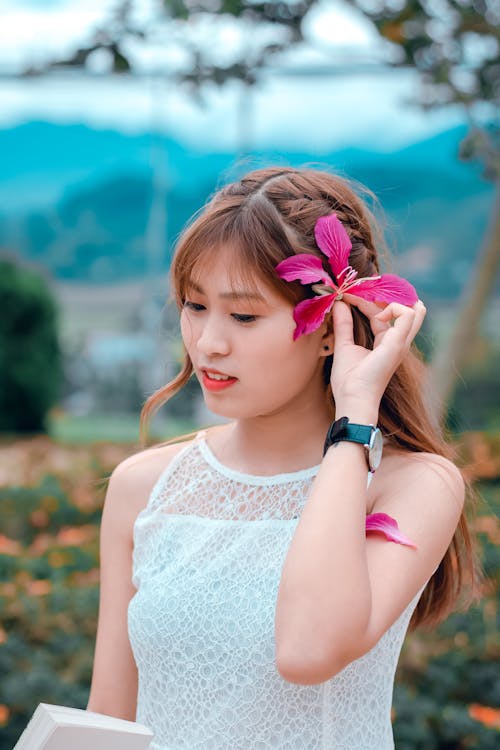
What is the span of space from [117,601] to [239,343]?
1.81ft

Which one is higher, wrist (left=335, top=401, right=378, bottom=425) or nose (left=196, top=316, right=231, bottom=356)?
nose (left=196, top=316, right=231, bottom=356)

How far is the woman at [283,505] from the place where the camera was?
1.54 meters

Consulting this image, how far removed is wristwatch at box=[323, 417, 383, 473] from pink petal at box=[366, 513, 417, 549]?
88mm

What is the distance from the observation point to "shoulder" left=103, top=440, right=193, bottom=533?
1.88m

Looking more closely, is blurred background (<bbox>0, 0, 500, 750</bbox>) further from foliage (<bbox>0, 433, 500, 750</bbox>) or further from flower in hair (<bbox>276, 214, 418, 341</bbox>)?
flower in hair (<bbox>276, 214, 418, 341</bbox>)

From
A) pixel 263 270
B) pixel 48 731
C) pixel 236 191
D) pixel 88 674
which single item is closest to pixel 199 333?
pixel 263 270

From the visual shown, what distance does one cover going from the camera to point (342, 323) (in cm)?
169

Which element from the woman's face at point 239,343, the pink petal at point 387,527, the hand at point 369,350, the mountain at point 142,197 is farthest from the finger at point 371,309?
the mountain at point 142,197

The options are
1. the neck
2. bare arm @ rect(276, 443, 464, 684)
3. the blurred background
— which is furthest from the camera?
the blurred background

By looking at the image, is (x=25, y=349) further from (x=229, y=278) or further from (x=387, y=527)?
(x=387, y=527)

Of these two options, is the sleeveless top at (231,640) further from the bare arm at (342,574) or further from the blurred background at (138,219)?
the blurred background at (138,219)

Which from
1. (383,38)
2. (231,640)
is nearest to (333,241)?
(231,640)

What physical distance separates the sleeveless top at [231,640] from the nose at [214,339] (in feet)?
0.93

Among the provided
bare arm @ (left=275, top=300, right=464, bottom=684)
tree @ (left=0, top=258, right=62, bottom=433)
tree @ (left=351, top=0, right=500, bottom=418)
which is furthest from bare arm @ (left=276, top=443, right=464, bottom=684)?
tree @ (left=0, top=258, right=62, bottom=433)
